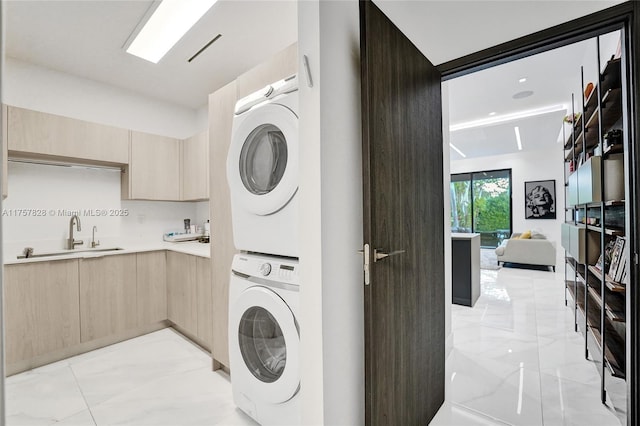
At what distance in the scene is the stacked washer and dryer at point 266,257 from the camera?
149 centimetres

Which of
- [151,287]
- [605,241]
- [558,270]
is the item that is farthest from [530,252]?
[151,287]

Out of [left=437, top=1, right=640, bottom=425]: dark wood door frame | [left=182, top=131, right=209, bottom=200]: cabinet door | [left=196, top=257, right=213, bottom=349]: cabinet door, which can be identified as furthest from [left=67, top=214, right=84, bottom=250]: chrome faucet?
[left=437, top=1, right=640, bottom=425]: dark wood door frame

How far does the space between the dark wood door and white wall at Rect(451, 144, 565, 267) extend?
6863 millimetres

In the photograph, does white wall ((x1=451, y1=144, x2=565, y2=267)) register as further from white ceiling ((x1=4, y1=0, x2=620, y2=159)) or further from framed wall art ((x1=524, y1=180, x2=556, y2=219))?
white ceiling ((x1=4, y1=0, x2=620, y2=159))

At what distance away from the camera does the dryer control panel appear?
58.4 inches

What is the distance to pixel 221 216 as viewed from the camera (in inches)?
85.7

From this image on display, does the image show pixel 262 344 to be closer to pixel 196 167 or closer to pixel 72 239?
pixel 196 167

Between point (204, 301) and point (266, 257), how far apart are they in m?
1.15

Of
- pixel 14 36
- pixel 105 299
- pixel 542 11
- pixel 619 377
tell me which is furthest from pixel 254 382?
pixel 14 36

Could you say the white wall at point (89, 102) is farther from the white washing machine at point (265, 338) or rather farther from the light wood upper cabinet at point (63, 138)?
the white washing machine at point (265, 338)

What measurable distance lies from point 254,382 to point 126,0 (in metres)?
2.46

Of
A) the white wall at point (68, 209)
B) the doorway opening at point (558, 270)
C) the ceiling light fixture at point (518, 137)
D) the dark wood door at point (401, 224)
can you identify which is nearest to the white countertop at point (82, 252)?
the white wall at point (68, 209)

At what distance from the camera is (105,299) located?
2711 mm

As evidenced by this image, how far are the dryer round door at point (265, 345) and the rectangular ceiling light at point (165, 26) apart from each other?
6.18 feet
